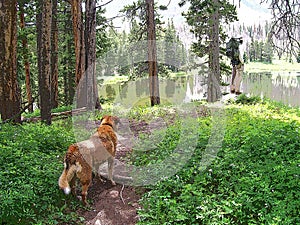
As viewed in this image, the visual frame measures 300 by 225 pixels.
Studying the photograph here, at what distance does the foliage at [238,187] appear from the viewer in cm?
538

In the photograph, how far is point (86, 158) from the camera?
20.8ft

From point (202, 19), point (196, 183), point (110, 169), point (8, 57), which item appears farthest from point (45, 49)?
point (202, 19)

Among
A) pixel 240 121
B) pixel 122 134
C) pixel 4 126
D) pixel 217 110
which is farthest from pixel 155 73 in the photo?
pixel 4 126

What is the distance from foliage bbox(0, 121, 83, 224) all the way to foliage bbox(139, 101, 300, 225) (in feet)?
5.28

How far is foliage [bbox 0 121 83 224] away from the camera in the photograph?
5335mm

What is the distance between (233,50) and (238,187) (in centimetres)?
1194

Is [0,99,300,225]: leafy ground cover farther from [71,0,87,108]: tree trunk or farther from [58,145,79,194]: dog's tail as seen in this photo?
[71,0,87,108]: tree trunk

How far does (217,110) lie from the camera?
13242 mm

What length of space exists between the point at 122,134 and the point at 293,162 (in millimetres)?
6401

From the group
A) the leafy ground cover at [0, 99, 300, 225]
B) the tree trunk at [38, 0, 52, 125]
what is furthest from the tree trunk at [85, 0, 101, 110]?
the leafy ground cover at [0, 99, 300, 225]

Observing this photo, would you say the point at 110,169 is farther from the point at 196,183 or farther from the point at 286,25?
the point at 286,25

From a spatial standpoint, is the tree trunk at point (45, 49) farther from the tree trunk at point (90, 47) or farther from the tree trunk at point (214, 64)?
the tree trunk at point (214, 64)

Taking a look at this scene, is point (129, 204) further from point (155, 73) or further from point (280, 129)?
point (155, 73)

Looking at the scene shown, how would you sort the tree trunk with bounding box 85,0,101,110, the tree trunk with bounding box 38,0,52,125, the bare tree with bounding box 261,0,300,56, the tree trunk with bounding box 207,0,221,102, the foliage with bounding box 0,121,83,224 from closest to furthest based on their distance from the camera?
the foliage with bounding box 0,121,83,224
the bare tree with bounding box 261,0,300,56
the tree trunk with bounding box 38,0,52,125
the tree trunk with bounding box 207,0,221,102
the tree trunk with bounding box 85,0,101,110
